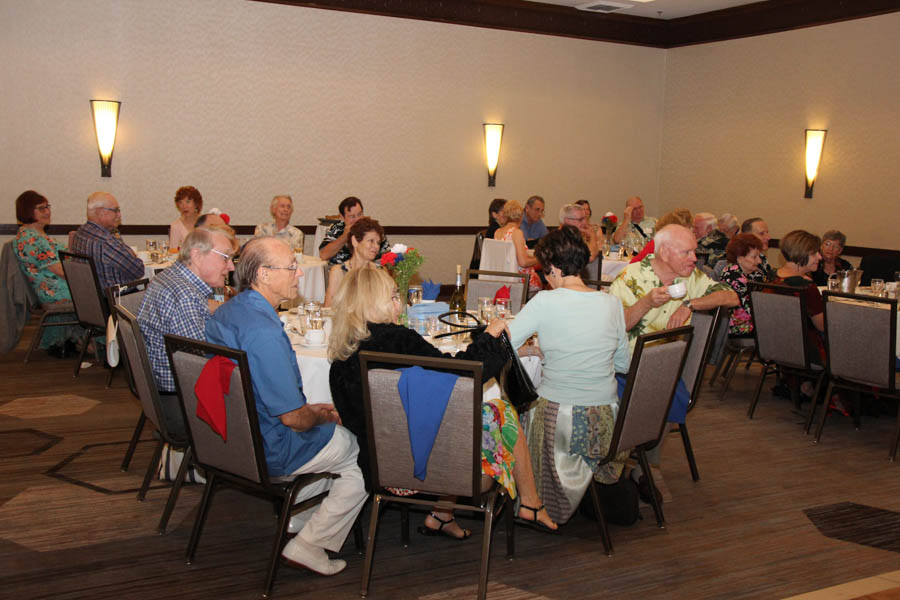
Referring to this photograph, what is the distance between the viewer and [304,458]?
3.24 metres

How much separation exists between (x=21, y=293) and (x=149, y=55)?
10.1ft

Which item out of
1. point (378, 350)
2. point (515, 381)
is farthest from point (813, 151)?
point (378, 350)

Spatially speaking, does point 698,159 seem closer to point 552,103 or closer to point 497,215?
point 552,103

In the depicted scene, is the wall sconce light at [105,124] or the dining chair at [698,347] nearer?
the dining chair at [698,347]

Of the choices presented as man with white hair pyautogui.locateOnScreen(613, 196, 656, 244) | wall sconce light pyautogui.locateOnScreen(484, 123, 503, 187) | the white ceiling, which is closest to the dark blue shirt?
man with white hair pyautogui.locateOnScreen(613, 196, 656, 244)

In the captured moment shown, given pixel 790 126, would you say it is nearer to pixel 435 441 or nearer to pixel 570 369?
pixel 570 369

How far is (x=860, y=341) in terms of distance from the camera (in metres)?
4.98

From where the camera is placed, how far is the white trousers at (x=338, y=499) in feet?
10.9

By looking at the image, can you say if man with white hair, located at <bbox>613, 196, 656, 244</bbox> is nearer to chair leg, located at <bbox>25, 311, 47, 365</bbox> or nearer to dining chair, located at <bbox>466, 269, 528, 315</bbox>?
dining chair, located at <bbox>466, 269, 528, 315</bbox>

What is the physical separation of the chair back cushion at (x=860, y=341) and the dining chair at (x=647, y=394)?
177 cm

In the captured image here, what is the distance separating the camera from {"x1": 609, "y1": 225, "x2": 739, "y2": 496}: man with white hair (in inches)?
164

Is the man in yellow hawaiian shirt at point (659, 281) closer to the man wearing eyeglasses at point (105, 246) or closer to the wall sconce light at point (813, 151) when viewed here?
the man wearing eyeglasses at point (105, 246)

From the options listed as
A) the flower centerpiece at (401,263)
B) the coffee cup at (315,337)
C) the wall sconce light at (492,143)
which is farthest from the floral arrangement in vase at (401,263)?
the wall sconce light at (492,143)

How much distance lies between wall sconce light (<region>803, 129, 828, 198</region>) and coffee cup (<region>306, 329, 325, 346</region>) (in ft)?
24.6
